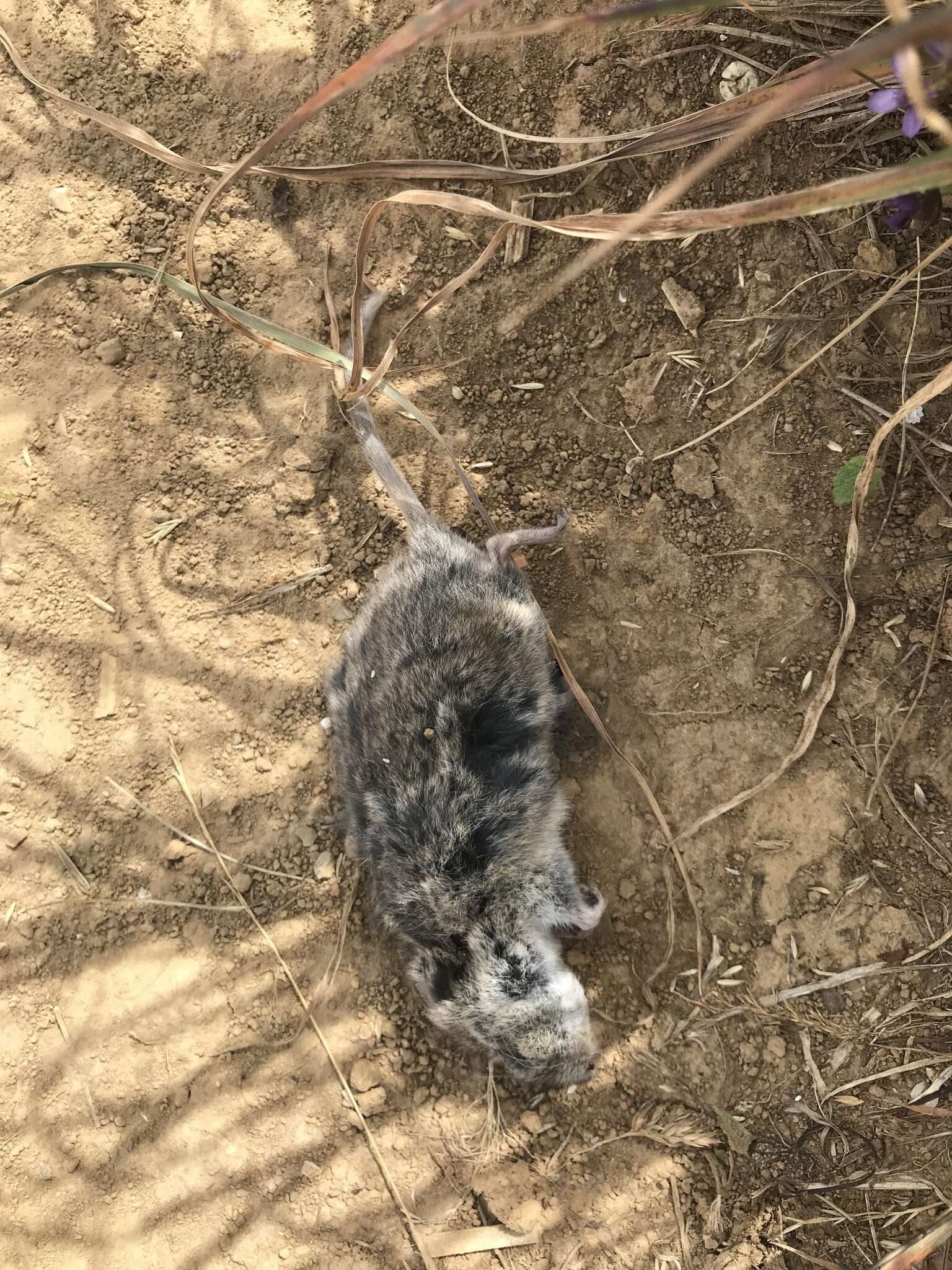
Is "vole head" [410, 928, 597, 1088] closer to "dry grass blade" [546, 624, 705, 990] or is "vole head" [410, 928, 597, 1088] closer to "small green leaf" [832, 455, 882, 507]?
"dry grass blade" [546, 624, 705, 990]

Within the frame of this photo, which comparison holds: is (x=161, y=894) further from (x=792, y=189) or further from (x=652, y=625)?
(x=792, y=189)

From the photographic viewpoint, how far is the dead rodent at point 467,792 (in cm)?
347

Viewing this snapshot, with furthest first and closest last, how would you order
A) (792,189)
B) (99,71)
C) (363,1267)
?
(99,71) → (363,1267) → (792,189)

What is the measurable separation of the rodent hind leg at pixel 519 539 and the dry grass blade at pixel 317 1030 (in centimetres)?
177

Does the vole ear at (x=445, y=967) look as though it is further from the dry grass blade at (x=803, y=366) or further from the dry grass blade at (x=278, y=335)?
the dry grass blade at (x=803, y=366)

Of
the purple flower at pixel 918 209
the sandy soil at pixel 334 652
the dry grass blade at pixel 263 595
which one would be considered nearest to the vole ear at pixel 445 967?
the sandy soil at pixel 334 652

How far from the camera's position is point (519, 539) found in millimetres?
3688

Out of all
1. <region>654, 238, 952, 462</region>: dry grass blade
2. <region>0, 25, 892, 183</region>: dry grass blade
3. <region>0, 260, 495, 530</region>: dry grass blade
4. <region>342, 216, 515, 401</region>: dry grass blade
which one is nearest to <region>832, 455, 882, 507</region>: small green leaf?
<region>654, 238, 952, 462</region>: dry grass blade

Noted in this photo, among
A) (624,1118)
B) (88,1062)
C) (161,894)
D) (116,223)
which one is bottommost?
(624,1118)

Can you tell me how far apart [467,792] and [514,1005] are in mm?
944

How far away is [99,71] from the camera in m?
3.95

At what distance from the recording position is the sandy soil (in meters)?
3.42

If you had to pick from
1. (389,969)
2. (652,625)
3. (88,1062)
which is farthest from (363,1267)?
(652,625)

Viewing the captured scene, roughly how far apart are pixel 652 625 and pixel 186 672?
2.17 metres
